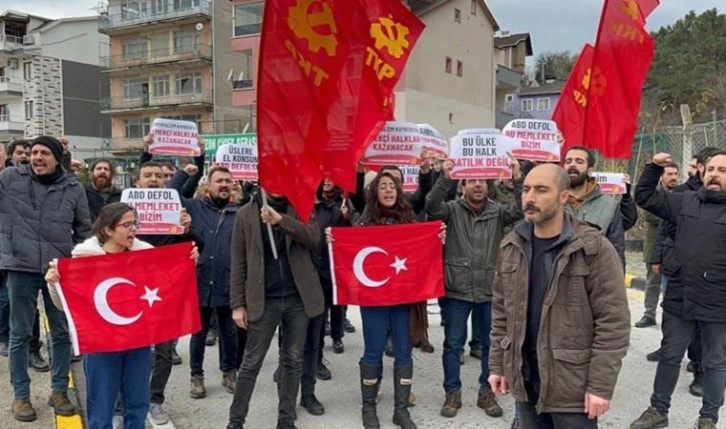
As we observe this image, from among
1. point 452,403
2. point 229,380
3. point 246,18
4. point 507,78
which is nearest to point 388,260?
point 452,403

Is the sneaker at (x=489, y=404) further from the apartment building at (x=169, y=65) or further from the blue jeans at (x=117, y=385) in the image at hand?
the apartment building at (x=169, y=65)

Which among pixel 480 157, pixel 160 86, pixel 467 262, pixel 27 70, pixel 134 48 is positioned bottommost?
pixel 467 262

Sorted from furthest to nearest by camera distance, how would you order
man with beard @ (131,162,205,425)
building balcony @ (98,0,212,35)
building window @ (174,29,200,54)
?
building window @ (174,29,200,54)
building balcony @ (98,0,212,35)
man with beard @ (131,162,205,425)

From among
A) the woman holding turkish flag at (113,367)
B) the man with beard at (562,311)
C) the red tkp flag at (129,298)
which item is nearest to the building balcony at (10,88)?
the red tkp flag at (129,298)

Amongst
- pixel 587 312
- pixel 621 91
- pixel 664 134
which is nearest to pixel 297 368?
pixel 587 312

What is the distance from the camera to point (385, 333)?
16.4ft

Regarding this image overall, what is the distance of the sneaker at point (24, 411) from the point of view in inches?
183

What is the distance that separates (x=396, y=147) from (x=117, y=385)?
3283 mm

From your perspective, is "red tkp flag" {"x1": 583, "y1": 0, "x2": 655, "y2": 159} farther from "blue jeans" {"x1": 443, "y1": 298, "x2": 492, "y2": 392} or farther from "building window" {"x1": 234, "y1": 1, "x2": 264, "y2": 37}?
"building window" {"x1": 234, "y1": 1, "x2": 264, "y2": 37}

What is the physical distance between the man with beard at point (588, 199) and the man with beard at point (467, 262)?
476 mm

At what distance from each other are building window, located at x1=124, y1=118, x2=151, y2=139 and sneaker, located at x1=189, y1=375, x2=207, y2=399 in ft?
142

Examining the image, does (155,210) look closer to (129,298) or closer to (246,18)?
(129,298)

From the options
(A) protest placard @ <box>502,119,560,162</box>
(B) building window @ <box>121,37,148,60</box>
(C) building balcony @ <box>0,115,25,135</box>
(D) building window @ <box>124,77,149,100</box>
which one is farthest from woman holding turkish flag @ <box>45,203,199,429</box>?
(C) building balcony @ <box>0,115,25,135</box>

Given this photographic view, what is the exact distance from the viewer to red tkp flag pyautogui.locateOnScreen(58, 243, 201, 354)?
403 cm
